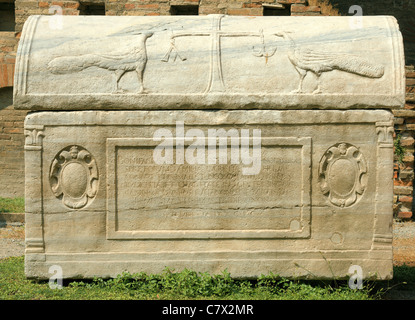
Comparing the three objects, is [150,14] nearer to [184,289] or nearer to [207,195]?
[207,195]

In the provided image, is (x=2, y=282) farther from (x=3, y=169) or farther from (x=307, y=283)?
(x=3, y=169)

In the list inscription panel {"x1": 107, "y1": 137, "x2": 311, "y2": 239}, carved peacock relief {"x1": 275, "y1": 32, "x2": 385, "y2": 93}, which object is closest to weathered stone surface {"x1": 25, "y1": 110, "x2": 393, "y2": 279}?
inscription panel {"x1": 107, "y1": 137, "x2": 311, "y2": 239}

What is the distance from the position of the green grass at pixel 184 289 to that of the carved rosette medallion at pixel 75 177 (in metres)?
0.57

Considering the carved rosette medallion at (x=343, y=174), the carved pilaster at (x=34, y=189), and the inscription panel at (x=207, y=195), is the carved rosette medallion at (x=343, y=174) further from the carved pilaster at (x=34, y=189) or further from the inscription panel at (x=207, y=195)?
the carved pilaster at (x=34, y=189)

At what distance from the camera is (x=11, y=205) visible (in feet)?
24.2

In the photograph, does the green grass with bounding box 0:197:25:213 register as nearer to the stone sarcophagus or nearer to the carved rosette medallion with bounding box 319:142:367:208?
the stone sarcophagus

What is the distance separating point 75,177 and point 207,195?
0.91m

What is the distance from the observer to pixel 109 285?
371 cm

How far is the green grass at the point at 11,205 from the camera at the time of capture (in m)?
7.13

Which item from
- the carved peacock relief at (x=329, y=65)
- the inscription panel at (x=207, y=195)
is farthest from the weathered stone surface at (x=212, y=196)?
the carved peacock relief at (x=329, y=65)

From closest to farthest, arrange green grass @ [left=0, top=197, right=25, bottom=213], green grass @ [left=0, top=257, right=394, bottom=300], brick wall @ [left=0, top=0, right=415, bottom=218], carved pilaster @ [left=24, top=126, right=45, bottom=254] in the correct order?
green grass @ [left=0, top=257, right=394, bottom=300] < carved pilaster @ [left=24, top=126, right=45, bottom=254] < brick wall @ [left=0, top=0, right=415, bottom=218] < green grass @ [left=0, top=197, right=25, bottom=213]

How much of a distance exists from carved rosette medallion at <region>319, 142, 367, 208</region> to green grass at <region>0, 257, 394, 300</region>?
1.95 feet

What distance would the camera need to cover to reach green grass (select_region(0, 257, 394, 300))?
3561 mm

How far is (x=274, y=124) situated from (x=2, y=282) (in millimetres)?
2233
